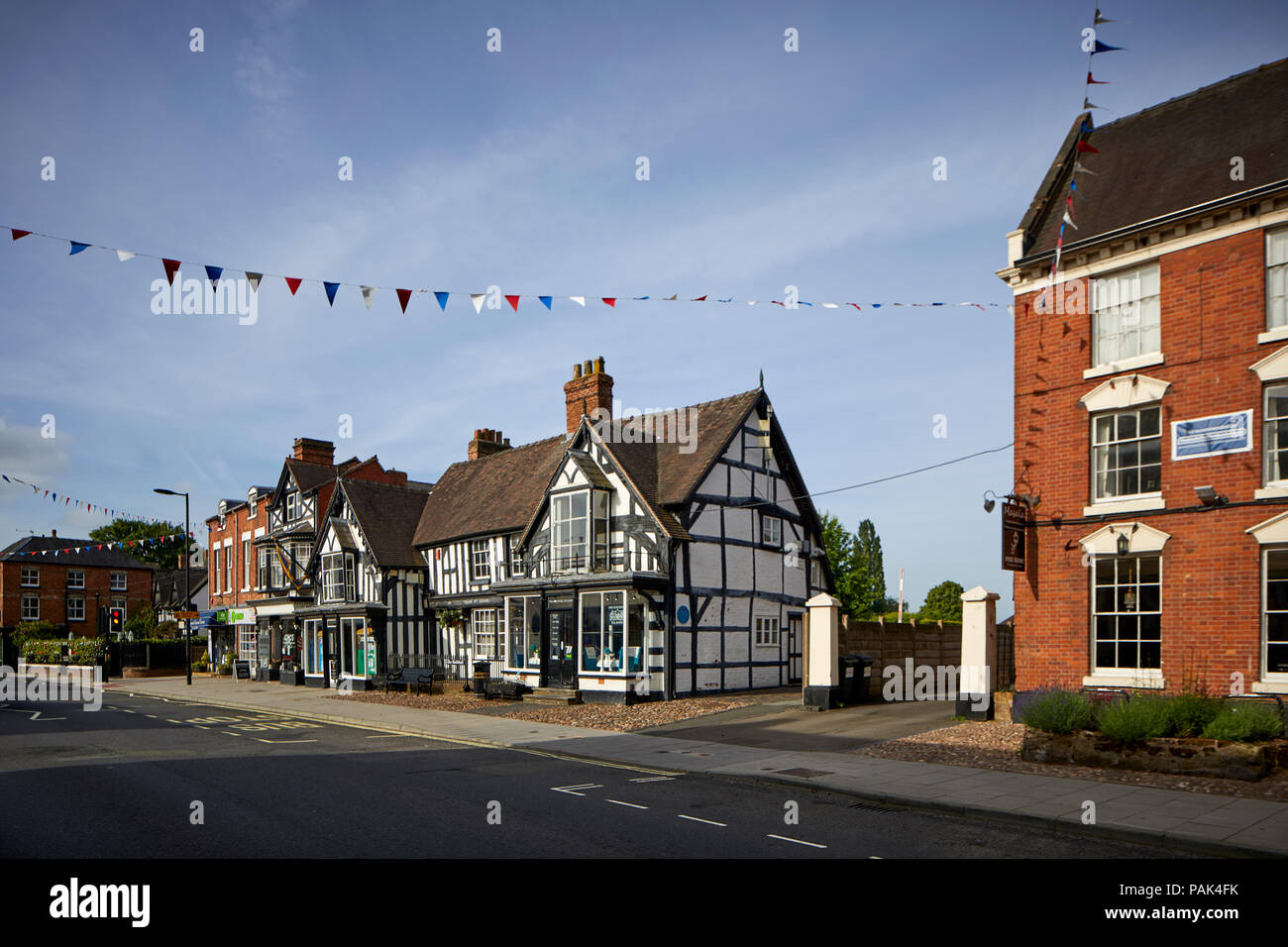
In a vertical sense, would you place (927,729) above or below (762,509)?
below

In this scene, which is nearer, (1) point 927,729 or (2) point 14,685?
(1) point 927,729

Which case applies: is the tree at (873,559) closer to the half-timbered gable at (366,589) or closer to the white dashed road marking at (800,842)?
the half-timbered gable at (366,589)

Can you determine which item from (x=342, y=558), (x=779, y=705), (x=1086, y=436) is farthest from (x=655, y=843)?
(x=342, y=558)

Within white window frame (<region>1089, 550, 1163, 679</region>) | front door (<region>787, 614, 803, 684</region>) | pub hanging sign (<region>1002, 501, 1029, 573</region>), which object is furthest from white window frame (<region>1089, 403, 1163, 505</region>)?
front door (<region>787, 614, 803, 684</region>)

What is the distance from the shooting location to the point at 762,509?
28516 mm

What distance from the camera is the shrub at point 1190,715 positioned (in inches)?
516

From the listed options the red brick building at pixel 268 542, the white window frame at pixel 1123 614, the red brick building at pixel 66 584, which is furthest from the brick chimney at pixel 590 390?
the red brick building at pixel 66 584

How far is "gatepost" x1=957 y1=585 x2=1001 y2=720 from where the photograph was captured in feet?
61.7

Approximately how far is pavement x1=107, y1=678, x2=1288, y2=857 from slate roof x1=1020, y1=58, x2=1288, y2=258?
968 centimetres

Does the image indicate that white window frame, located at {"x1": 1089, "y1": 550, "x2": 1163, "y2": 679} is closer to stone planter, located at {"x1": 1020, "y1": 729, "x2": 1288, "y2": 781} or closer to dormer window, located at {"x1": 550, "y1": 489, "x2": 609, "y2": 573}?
stone planter, located at {"x1": 1020, "y1": 729, "x2": 1288, "y2": 781}

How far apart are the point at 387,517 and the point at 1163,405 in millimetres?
28372

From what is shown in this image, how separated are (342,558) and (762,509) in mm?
17261
